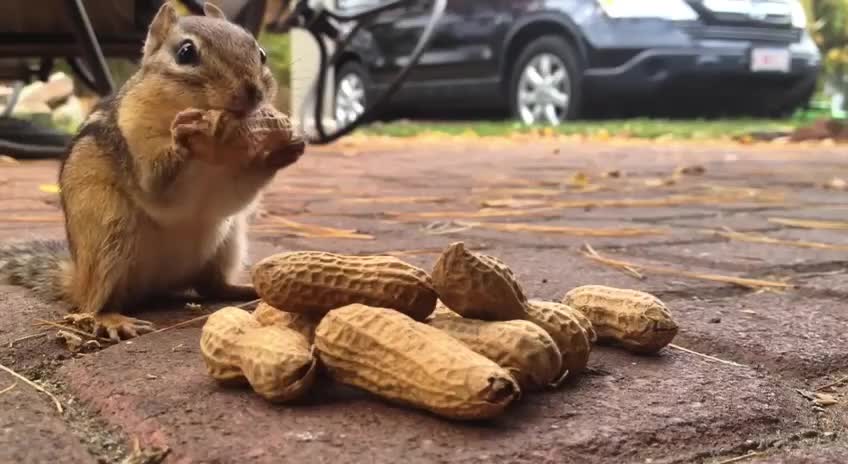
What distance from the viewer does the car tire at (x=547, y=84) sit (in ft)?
31.1

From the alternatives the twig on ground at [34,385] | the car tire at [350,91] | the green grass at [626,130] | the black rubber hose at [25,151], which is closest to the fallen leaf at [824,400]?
the twig on ground at [34,385]

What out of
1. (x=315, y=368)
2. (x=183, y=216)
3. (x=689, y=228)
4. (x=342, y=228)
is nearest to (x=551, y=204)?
(x=689, y=228)

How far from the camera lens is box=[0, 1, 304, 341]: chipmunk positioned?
152cm

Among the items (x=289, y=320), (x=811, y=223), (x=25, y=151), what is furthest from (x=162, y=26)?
(x=25, y=151)

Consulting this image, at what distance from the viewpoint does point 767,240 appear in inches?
92.7

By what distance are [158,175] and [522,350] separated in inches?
26.6

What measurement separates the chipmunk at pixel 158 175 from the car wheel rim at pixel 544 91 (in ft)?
26.4

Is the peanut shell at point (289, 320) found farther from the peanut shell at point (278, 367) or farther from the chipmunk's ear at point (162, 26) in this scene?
the chipmunk's ear at point (162, 26)

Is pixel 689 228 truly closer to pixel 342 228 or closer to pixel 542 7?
pixel 342 228

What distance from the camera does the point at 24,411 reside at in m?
1.03

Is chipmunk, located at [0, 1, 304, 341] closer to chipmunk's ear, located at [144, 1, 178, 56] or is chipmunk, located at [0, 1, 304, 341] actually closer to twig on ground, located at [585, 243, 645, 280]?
chipmunk's ear, located at [144, 1, 178, 56]

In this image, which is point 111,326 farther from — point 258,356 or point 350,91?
point 350,91

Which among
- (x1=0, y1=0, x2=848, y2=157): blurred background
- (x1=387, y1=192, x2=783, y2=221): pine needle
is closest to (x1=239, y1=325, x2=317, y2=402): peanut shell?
(x1=387, y1=192, x2=783, y2=221): pine needle

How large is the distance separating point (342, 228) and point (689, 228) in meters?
0.84
